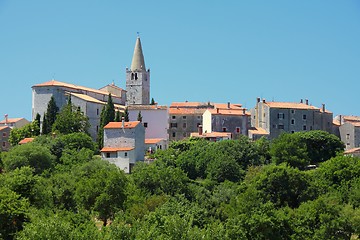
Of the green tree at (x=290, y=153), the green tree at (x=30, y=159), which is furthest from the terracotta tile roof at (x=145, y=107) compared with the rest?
the green tree at (x=30, y=159)

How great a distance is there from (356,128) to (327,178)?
30.0 meters

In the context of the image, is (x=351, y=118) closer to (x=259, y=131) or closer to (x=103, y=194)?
(x=259, y=131)

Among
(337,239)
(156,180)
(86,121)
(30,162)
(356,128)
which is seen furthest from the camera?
(356,128)

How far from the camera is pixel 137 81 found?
107125mm

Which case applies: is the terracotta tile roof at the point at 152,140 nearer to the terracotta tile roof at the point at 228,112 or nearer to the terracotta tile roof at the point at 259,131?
the terracotta tile roof at the point at 228,112

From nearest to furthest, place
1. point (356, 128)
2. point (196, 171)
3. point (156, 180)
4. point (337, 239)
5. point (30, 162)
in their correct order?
point (337, 239), point (156, 180), point (30, 162), point (196, 171), point (356, 128)

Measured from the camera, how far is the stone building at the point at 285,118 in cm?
9100

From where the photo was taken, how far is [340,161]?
67.8 meters

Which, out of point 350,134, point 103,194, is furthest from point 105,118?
point 350,134

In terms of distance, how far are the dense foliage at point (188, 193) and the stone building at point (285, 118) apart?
816cm

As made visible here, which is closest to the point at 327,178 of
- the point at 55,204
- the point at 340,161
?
the point at 340,161

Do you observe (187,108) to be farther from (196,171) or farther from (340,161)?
(340,161)

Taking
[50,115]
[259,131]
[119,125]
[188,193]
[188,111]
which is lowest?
[188,193]

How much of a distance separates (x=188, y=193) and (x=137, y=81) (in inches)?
1802
